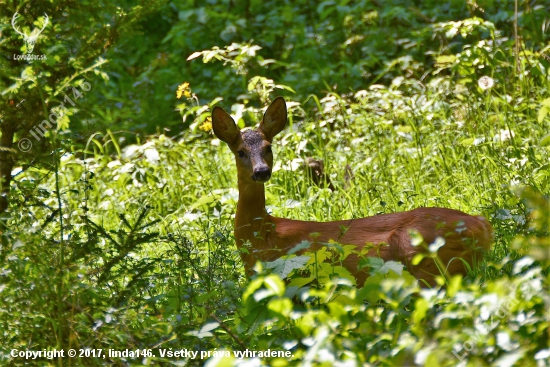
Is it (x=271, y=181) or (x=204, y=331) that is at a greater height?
(x=271, y=181)

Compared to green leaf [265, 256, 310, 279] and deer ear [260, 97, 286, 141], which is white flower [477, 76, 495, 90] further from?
green leaf [265, 256, 310, 279]

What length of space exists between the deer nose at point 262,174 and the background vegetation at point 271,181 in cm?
38

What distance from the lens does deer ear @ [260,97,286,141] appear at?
4387mm

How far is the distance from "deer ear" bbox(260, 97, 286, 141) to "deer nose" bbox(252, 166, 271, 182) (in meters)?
0.38

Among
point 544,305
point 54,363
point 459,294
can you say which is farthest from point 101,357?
point 544,305

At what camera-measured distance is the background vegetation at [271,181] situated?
89.0 inches

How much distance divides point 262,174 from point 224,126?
449 mm

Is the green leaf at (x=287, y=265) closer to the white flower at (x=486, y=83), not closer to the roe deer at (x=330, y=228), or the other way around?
the roe deer at (x=330, y=228)

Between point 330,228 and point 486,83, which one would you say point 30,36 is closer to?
point 330,228

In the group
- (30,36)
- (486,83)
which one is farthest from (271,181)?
(30,36)

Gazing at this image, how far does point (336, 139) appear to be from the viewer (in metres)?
6.36

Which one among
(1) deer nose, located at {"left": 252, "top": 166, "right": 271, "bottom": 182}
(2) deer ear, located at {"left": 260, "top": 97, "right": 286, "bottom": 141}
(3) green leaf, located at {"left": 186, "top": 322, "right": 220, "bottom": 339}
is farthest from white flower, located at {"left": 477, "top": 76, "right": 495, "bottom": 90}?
(3) green leaf, located at {"left": 186, "top": 322, "right": 220, "bottom": 339}

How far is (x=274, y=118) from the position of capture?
14.5 ft

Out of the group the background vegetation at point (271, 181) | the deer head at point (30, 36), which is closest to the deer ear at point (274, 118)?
the background vegetation at point (271, 181)
